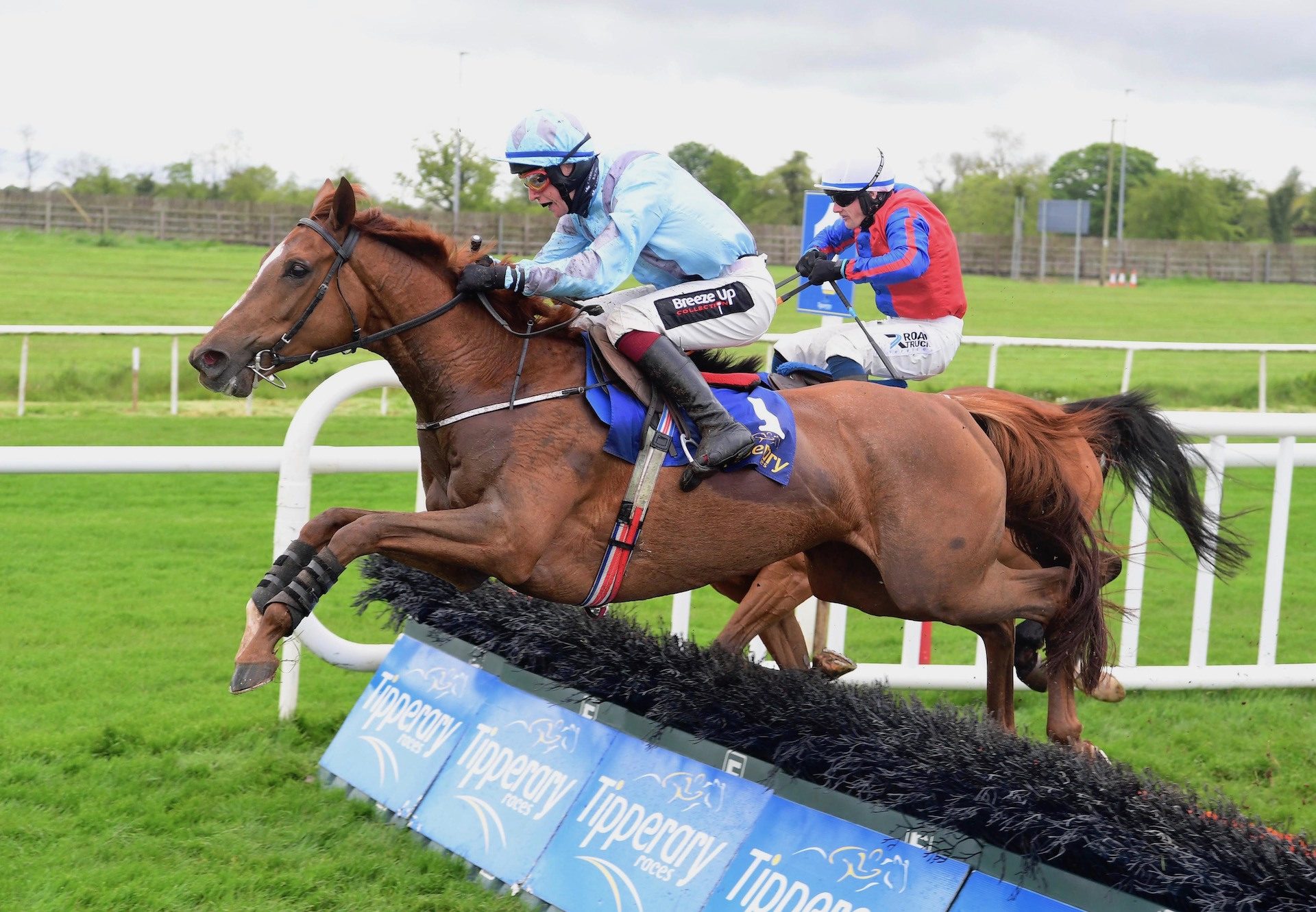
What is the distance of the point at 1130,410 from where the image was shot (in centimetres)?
466

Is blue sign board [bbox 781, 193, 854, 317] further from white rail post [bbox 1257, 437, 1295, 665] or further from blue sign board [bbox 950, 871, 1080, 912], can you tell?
blue sign board [bbox 950, 871, 1080, 912]

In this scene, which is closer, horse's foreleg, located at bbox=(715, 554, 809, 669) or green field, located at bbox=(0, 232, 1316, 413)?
horse's foreleg, located at bbox=(715, 554, 809, 669)

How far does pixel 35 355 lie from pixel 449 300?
14.7 m

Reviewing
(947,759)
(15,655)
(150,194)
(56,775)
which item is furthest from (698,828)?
(150,194)

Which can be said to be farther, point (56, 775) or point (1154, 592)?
point (1154, 592)

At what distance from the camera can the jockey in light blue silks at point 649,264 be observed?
3.49 meters

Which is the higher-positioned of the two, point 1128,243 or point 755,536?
point 1128,243

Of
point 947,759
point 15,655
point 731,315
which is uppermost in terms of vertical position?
point 731,315

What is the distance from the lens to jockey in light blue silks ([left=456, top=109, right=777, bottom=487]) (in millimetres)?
3492

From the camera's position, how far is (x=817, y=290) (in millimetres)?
6340


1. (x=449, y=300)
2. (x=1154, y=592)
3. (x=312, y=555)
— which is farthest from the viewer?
(x=1154, y=592)

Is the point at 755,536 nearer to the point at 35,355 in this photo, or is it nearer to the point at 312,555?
the point at 312,555

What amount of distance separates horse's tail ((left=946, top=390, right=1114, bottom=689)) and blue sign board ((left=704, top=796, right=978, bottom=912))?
144 centimetres

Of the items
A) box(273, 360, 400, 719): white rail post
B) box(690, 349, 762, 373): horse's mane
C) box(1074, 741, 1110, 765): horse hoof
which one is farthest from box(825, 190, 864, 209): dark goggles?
box(1074, 741, 1110, 765): horse hoof
